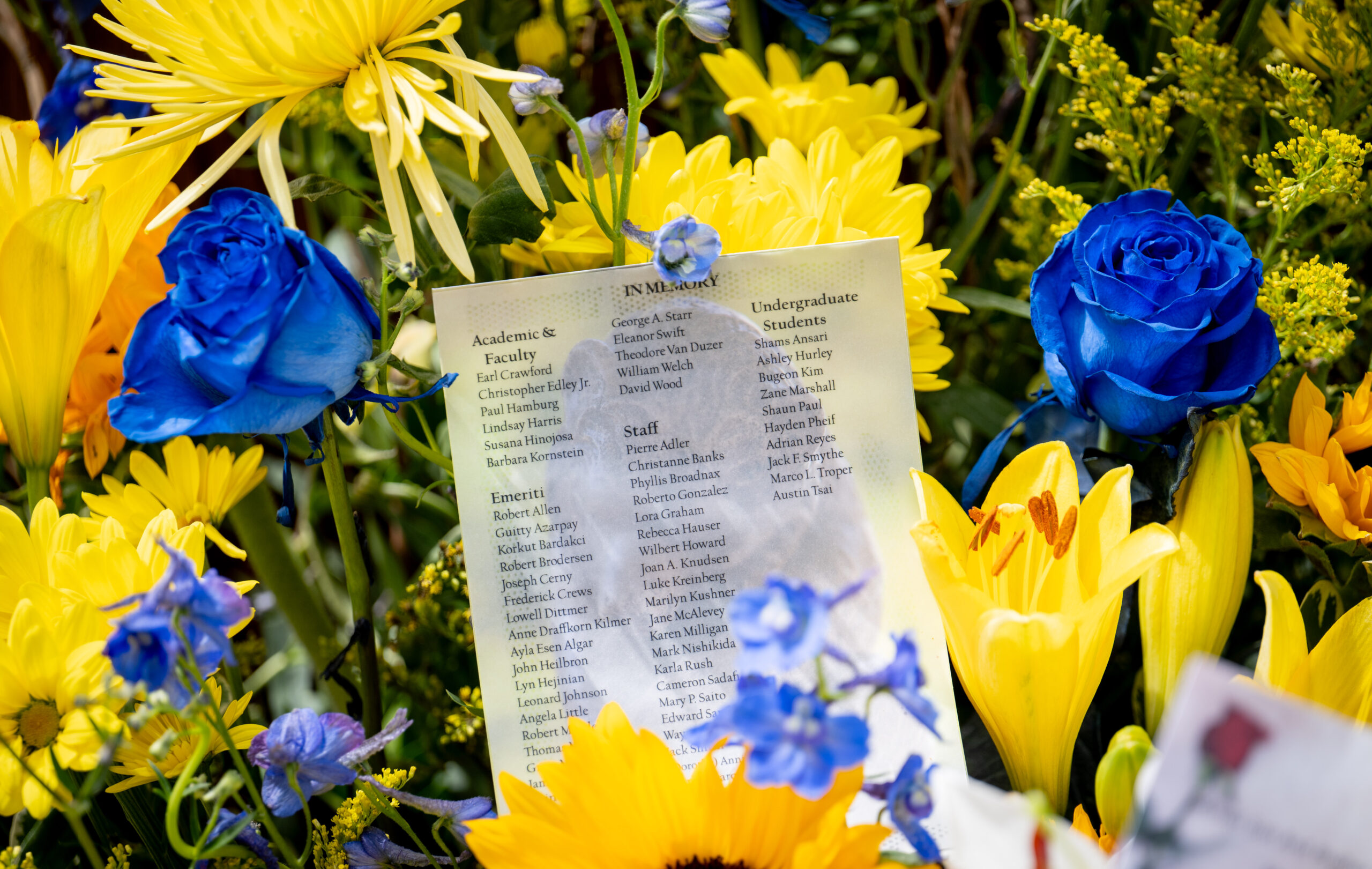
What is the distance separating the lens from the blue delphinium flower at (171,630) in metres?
0.32

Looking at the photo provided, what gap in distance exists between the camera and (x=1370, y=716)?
41 cm

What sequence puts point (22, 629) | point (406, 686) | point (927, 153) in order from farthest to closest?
point (927, 153) → point (406, 686) → point (22, 629)

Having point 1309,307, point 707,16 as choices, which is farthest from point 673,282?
point 1309,307

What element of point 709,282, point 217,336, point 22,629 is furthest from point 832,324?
point 22,629

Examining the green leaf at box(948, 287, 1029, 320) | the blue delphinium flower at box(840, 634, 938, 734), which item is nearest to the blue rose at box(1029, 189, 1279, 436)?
the green leaf at box(948, 287, 1029, 320)

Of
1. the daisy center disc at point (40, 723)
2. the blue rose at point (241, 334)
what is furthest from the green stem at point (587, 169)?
the daisy center disc at point (40, 723)

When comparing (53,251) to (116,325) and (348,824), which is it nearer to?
(116,325)

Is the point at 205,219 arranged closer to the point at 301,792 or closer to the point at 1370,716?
the point at 301,792

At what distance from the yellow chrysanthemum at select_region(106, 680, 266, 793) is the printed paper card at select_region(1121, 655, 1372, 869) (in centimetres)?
36

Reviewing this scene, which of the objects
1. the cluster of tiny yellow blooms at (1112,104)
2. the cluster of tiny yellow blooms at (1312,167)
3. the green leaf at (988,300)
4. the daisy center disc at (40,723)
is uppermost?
the cluster of tiny yellow blooms at (1112,104)

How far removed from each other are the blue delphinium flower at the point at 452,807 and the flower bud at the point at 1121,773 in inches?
10.7

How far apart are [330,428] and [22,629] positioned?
151 millimetres

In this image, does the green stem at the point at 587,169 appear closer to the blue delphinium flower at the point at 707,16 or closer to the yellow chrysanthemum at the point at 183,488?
the blue delphinium flower at the point at 707,16

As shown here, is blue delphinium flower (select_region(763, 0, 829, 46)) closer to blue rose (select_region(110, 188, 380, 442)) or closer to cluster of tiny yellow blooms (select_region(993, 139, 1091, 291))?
cluster of tiny yellow blooms (select_region(993, 139, 1091, 291))
